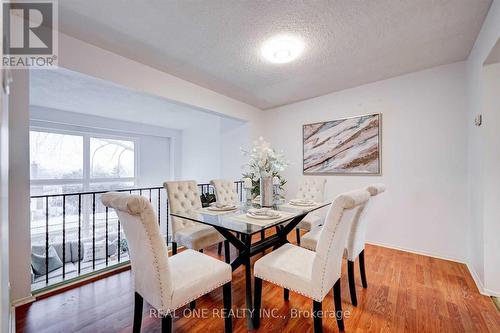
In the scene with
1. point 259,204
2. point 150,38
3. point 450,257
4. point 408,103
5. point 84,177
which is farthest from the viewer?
point 84,177

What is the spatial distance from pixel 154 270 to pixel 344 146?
3231mm

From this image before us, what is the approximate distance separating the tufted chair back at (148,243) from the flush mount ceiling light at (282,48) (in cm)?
198

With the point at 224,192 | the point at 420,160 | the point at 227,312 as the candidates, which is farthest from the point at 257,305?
the point at 420,160

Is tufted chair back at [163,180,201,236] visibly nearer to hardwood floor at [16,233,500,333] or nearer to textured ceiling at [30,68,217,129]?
hardwood floor at [16,233,500,333]

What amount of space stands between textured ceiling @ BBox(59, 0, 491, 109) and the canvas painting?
757mm

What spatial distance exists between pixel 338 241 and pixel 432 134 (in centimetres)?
255

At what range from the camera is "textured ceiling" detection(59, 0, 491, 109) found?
71.4 inches

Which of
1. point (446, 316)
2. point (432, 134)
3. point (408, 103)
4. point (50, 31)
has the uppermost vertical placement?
point (50, 31)

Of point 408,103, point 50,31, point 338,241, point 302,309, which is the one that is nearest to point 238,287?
point 302,309

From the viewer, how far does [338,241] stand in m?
1.46

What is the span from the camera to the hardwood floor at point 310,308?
1.66 meters

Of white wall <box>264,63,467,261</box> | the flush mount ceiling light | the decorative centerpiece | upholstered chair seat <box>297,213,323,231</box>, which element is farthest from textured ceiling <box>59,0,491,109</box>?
upholstered chair seat <box>297,213,323,231</box>

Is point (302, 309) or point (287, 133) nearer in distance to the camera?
point (302, 309)

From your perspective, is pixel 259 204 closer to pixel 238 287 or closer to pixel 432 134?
pixel 238 287
